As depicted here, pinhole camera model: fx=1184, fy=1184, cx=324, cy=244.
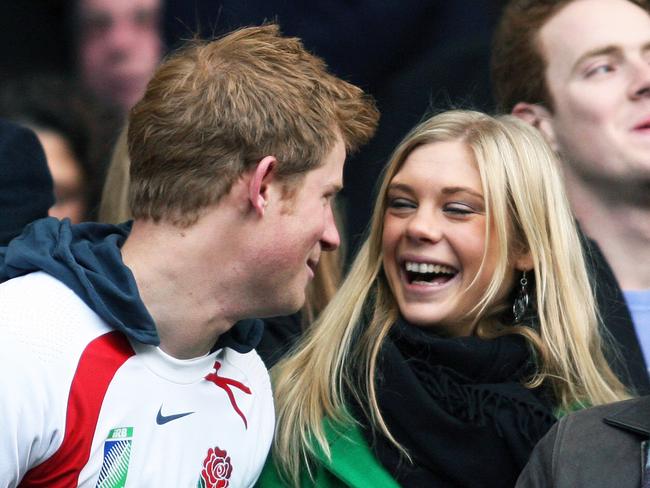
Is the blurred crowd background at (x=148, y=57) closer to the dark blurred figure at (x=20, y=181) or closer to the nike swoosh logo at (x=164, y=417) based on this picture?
the dark blurred figure at (x=20, y=181)

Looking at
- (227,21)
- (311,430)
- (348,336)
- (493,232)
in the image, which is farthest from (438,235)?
(227,21)

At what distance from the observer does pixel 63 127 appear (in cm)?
438

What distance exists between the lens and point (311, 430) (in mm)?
Answer: 2941

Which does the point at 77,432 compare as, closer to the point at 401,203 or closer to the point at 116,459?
the point at 116,459

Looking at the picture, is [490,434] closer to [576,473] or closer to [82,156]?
[576,473]

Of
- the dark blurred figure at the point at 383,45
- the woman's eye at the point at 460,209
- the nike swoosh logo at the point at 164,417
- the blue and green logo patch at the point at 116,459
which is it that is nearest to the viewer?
the blue and green logo patch at the point at 116,459

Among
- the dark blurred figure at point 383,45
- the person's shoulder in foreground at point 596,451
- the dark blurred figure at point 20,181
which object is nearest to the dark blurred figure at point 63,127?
the dark blurred figure at point 383,45

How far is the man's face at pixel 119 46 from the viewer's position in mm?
4418

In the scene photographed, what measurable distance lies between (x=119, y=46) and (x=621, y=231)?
1.99m

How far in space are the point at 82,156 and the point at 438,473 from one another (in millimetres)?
2055

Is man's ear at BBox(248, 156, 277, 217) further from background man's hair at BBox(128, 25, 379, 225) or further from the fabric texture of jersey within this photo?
the fabric texture of jersey

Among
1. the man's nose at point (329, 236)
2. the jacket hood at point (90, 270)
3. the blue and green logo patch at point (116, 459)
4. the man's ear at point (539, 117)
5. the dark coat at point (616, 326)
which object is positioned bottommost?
the blue and green logo patch at point (116, 459)

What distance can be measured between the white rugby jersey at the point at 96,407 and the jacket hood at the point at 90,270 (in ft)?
0.09

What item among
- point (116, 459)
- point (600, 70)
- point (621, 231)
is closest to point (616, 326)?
point (621, 231)
